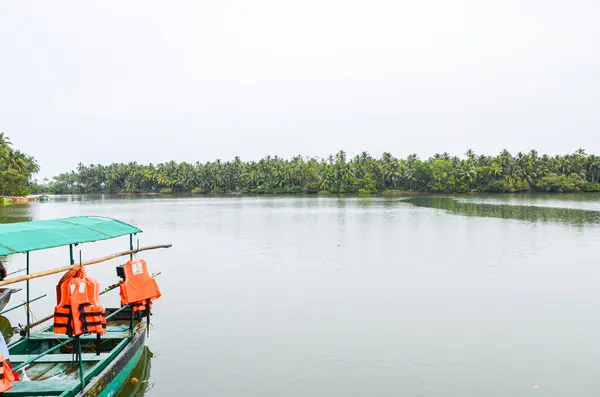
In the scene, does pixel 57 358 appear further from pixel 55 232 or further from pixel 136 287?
pixel 55 232

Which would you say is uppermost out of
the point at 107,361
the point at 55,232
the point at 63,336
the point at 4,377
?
the point at 55,232

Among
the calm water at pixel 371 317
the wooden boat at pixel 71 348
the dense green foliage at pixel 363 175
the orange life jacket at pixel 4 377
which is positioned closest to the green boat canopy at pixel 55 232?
the wooden boat at pixel 71 348

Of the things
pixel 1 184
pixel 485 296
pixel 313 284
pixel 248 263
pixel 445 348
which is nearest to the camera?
pixel 445 348

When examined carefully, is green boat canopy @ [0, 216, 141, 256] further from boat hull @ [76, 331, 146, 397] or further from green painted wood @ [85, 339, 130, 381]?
boat hull @ [76, 331, 146, 397]

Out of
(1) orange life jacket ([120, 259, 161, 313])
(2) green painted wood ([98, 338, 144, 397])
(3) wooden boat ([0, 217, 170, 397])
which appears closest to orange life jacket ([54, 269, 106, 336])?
(3) wooden boat ([0, 217, 170, 397])

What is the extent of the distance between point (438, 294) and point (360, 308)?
10.1 feet

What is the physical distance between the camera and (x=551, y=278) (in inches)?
698

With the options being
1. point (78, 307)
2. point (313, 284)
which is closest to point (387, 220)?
point (313, 284)

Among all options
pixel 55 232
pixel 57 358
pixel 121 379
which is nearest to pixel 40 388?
pixel 121 379

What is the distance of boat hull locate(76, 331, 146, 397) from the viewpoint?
7227 mm

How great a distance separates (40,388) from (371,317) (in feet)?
26.9

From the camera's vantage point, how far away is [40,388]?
7246 mm

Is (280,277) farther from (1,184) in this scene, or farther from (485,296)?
(1,184)

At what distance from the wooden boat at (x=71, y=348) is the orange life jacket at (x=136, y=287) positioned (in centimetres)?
43
